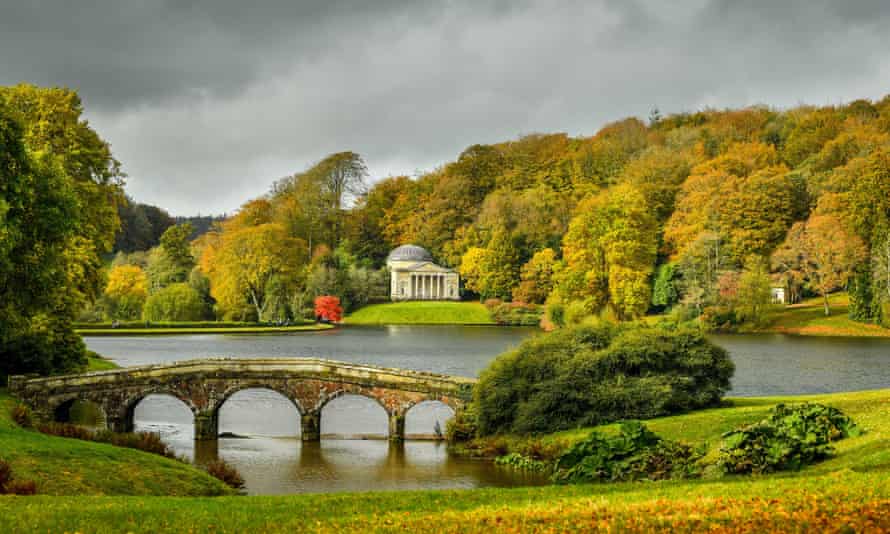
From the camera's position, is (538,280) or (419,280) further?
(419,280)

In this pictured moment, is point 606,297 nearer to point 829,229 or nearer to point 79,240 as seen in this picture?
point 829,229

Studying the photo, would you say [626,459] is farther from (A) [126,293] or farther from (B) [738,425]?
(A) [126,293]

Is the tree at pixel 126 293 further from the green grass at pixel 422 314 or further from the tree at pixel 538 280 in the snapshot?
the tree at pixel 538 280

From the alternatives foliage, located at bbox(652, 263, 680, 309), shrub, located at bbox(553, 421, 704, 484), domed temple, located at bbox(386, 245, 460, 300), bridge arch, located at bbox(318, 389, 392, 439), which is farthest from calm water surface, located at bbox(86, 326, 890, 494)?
domed temple, located at bbox(386, 245, 460, 300)

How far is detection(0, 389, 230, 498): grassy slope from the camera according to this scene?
21.2 metres

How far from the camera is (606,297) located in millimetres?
90562

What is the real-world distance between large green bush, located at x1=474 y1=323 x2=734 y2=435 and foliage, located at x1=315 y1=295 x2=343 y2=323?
7553cm

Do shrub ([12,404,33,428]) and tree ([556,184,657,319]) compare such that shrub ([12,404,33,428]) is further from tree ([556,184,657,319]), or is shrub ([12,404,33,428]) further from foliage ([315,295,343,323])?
foliage ([315,295,343,323])

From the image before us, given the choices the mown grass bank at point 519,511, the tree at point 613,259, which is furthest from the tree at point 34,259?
the tree at point 613,259

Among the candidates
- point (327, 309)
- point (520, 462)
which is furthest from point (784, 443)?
point (327, 309)

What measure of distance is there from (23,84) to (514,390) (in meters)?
29.9

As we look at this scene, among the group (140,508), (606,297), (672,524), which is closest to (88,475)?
(140,508)

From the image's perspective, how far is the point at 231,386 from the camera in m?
37.8

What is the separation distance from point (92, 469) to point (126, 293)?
81529 millimetres
